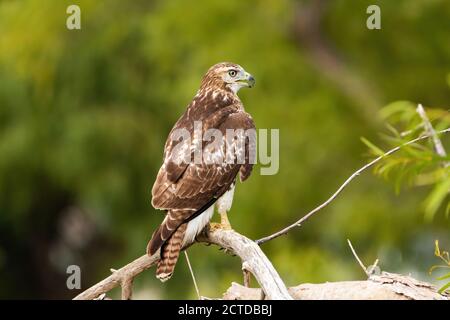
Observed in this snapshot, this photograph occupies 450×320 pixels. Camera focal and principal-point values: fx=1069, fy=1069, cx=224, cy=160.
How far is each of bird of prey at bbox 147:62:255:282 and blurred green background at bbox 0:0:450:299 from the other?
5.43m

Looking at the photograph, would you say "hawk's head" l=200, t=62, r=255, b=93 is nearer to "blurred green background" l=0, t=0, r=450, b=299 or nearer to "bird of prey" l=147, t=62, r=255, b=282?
"bird of prey" l=147, t=62, r=255, b=282

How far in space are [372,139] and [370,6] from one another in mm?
1724

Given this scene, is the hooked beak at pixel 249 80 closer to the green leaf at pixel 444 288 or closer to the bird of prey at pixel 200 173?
the bird of prey at pixel 200 173

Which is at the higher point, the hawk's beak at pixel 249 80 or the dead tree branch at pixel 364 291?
the hawk's beak at pixel 249 80

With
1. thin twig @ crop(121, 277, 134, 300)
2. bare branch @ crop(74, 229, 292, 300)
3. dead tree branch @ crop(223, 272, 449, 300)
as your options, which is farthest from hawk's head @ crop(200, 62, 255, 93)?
dead tree branch @ crop(223, 272, 449, 300)

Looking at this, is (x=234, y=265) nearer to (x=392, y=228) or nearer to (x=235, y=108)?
(x=392, y=228)

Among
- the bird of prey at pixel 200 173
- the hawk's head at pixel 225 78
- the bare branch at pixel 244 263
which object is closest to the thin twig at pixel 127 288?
the bare branch at pixel 244 263

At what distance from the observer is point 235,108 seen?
17.7 ft

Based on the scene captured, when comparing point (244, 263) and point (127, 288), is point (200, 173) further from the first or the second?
point (244, 263)

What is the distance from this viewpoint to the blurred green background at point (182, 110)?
45.3 ft

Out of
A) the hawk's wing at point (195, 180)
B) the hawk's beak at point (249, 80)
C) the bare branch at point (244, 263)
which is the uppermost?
the hawk's beak at point (249, 80)

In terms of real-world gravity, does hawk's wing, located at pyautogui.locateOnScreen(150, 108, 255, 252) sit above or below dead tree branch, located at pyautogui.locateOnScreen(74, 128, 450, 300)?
above

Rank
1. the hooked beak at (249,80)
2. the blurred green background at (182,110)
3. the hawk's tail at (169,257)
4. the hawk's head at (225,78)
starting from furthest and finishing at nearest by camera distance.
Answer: the blurred green background at (182,110) → the hawk's head at (225,78) → the hooked beak at (249,80) → the hawk's tail at (169,257)

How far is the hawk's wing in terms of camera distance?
4852 millimetres
